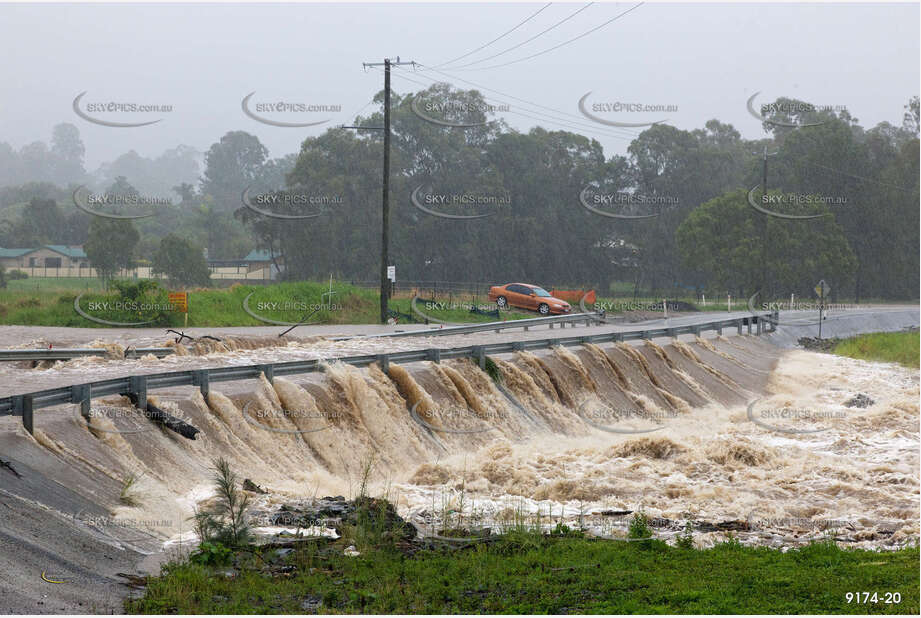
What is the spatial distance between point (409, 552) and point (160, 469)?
4.86 m

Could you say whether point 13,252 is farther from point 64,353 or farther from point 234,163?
point 234,163

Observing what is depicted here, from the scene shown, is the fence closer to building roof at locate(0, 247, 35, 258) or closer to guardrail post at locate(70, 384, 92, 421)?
building roof at locate(0, 247, 35, 258)

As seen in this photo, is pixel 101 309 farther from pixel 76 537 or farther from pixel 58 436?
pixel 76 537

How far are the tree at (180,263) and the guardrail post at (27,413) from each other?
45.9m

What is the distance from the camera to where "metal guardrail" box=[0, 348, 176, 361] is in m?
20.6

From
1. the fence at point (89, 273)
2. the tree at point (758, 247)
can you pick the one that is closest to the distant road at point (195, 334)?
the tree at point (758, 247)

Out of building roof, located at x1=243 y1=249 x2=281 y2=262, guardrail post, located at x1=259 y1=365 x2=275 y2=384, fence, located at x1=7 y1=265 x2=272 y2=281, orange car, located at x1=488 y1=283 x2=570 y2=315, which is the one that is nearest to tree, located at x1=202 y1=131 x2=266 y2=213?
building roof, located at x1=243 y1=249 x2=281 y2=262

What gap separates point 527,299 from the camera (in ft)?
159

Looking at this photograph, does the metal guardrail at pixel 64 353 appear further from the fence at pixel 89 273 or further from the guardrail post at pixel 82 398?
the fence at pixel 89 273

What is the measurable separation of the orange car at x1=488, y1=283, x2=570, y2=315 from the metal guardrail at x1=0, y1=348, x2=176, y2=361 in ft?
84.0

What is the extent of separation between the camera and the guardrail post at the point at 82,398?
1454 cm

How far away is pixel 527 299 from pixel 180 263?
73.2ft

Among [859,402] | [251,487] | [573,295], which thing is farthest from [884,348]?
[251,487]

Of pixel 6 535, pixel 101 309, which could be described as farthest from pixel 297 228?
pixel 6 535
